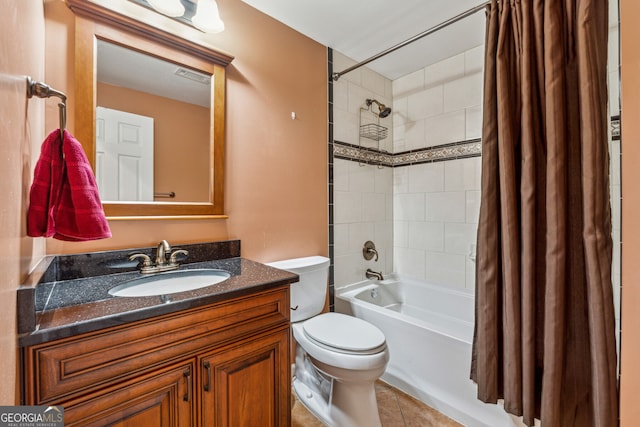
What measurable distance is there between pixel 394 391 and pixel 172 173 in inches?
70.9

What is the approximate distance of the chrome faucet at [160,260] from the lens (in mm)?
1238

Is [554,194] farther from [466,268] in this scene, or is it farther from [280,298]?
[466,268]

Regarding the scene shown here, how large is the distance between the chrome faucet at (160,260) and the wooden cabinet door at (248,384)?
501 millimetres

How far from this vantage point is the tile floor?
4.98ft

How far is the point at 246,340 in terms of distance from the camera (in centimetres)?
104

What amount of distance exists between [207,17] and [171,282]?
1.28 m

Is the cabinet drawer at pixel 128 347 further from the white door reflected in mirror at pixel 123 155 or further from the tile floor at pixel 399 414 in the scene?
the tile floor at pixel 399 414

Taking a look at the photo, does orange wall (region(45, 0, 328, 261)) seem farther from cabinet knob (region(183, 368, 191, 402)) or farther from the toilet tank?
cabinet knob (region(183, 368, 191, 402))

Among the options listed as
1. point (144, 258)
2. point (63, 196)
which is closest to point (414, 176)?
point (144, 258)

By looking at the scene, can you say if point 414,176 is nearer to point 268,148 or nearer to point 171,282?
point 268,148

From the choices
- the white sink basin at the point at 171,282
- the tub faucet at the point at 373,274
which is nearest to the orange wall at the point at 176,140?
the white sink basin at the point at 171,282

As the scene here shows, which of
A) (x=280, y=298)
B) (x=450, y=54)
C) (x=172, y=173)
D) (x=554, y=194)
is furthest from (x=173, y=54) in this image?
(x=450, y=54)

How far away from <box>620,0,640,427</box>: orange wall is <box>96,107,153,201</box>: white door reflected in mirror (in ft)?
5.43

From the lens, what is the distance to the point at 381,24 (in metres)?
1.86
